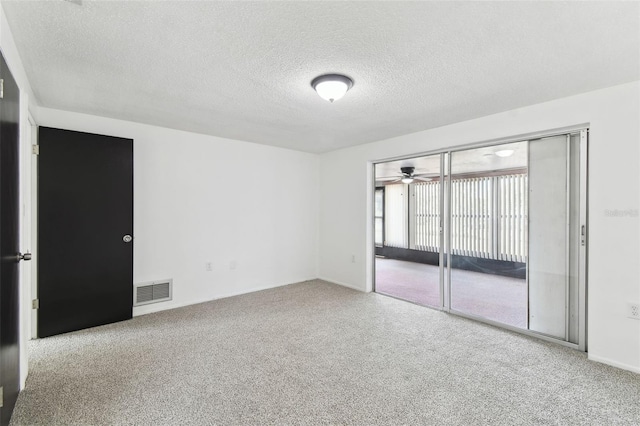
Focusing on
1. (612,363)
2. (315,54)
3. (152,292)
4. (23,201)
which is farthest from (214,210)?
(612,363)

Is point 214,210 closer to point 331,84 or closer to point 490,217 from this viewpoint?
point 331,84

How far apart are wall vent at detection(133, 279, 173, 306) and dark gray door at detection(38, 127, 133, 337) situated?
157 mm

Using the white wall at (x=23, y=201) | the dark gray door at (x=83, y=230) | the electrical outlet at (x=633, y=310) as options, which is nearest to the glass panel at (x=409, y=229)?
the electrical outlet at (x=633, y=310)

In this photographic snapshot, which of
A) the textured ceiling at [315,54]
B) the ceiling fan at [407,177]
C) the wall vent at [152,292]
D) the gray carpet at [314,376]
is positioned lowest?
the gray carpet at [314,376]

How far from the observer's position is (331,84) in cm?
237

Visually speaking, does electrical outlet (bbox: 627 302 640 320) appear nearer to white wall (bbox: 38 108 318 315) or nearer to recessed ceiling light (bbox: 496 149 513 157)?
recessed ceiling light (bbox: 496 149 513 157)

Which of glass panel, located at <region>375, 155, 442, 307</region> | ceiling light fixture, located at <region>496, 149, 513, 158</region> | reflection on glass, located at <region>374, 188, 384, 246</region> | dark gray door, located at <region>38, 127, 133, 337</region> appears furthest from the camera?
reflection on glass, located at <region>374, 188, 384, 246</region>

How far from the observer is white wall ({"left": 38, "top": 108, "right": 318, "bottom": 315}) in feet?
12.4

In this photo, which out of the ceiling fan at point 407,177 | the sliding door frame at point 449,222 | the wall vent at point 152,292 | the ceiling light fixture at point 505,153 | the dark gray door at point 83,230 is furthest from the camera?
the ceiling fan at point 407,177

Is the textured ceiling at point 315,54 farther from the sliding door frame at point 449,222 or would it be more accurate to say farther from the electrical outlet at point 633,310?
the electrical outlet at point 633,310

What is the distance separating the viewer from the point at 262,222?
494cm

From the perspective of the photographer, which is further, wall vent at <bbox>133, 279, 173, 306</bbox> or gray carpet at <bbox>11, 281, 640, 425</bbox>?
wall vent at <bbox>133, 279, 173, 306</bbox>

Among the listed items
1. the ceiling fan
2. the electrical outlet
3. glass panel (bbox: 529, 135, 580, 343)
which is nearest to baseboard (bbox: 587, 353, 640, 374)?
glass panel (bbox: 529, 135, 580, 343)

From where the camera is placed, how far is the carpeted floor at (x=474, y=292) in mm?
3719
